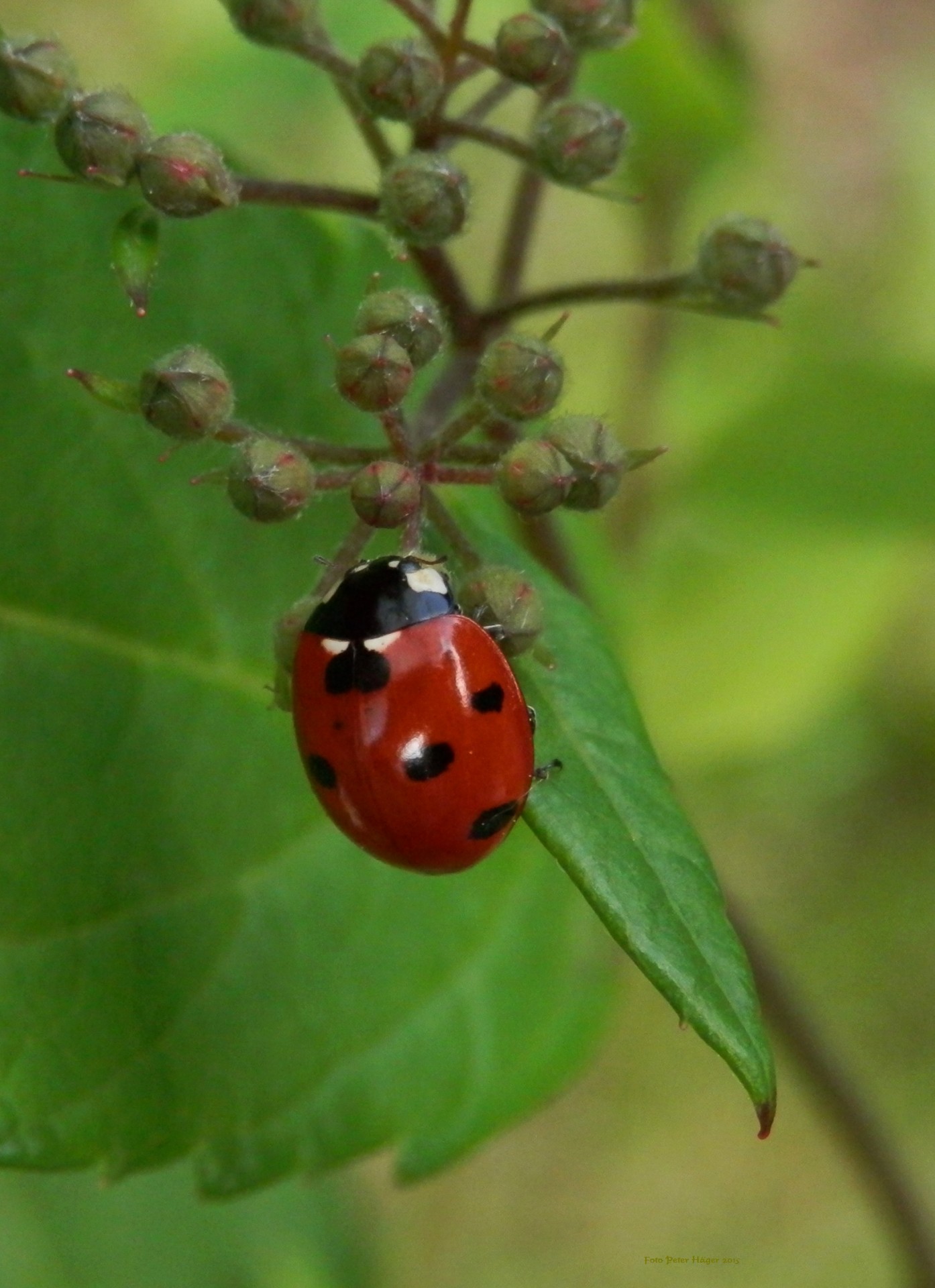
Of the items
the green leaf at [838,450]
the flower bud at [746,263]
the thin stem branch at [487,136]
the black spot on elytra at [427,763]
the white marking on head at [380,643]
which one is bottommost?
the green leaf at [838,450]

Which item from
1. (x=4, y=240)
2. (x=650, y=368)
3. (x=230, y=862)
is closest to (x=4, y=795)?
(x=230, y=862)

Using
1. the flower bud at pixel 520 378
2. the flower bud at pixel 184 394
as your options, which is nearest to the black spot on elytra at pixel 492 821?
the flower bud at pixel 520 378

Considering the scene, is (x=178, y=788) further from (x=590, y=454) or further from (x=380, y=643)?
(x=590, y=454)

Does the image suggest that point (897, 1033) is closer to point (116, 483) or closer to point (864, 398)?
point (864, 398)

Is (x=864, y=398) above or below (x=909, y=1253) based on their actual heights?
above

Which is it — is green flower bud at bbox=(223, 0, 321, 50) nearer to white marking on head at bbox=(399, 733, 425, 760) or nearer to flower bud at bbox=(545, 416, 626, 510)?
flower bud at bbox=(545, 416, 626, 510)

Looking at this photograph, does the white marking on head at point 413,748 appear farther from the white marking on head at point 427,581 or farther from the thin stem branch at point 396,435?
the thin stem branch at point 396,435
